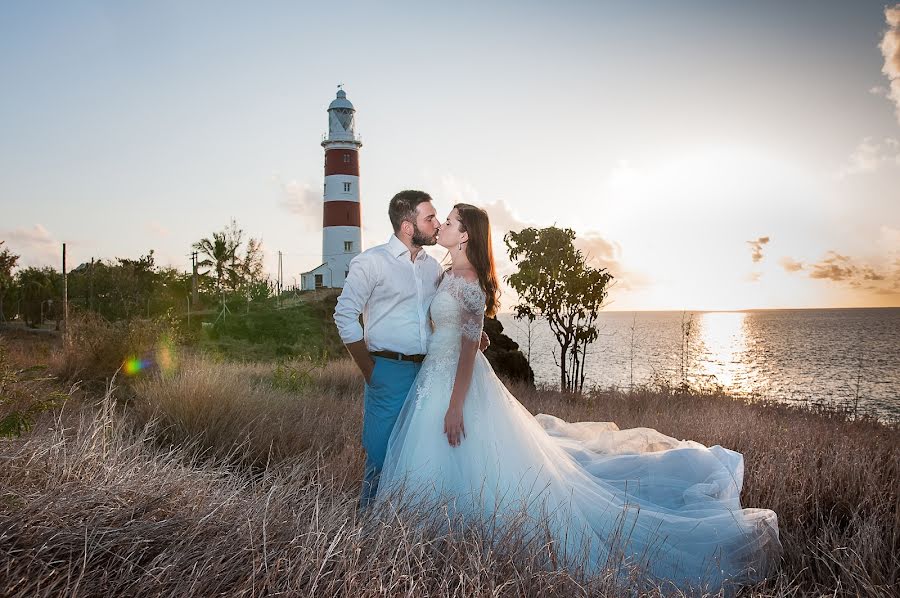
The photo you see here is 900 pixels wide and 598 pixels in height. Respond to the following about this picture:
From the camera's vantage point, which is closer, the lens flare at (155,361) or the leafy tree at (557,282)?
the lens flare at (155,361)

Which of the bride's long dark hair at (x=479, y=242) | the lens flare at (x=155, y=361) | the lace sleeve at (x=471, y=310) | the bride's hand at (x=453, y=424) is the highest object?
the bride's long dark hair at (x=479, y=242)

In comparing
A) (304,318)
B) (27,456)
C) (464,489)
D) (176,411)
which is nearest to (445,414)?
(464,489)

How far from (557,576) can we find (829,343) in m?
74.7

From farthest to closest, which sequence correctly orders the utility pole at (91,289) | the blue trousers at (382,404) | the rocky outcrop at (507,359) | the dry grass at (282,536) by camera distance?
the utility pole at (91,289)
the rocky outcrop at (507,359)
the blue trousers at (382,404)
the dry grass at (282,536)

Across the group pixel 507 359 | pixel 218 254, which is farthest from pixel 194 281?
pixel 507 359

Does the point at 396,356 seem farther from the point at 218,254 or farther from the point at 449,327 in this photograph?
the point at 218,254

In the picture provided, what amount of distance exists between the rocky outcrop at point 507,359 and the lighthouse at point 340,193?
74.2 feet

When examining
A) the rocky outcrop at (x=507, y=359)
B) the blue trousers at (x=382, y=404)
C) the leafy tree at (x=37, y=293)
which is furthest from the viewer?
the leafy tree at (x=37, y=293)

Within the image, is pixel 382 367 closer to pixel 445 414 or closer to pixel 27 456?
pixel 445 414

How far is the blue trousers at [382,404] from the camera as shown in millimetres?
4367

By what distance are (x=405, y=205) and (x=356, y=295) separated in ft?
2.37

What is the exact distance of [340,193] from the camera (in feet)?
122

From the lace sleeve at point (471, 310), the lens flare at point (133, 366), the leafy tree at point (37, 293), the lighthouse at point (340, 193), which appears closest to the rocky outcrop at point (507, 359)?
the lens flare at point (133, 366)

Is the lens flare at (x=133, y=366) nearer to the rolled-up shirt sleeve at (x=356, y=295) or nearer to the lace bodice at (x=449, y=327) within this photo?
the rolled-up shirt sleeve at (x=356, y=295)
